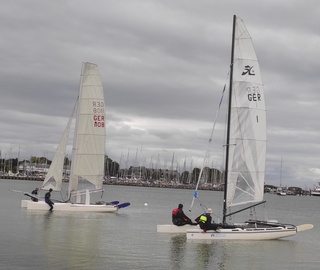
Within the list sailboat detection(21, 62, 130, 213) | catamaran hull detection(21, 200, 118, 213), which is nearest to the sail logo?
sailboat detection(21, 62, 130, 213)

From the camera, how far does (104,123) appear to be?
42312 mm

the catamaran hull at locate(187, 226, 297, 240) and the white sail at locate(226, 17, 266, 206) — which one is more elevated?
the white sail at locate(226, 17, 266, 206)

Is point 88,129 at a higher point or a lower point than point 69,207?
higher

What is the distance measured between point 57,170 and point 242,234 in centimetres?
1986

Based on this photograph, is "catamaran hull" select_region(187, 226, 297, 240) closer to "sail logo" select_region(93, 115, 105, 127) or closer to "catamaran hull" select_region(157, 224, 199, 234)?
"catamaran hull" select_region(157, 224, 199, 234)

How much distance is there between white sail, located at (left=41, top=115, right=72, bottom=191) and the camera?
42156 mm

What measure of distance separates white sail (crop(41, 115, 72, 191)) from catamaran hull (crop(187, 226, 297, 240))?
18364 millimetres

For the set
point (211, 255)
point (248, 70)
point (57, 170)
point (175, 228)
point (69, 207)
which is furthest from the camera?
point (57, 170)

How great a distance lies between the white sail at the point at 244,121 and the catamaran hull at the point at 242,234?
5.87ft

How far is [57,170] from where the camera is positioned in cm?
4253

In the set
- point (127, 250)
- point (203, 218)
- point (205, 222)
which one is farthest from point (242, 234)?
point (127, 250)

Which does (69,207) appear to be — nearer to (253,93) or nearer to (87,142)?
(87,142)

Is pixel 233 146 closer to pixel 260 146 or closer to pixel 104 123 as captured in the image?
pixel 260 146

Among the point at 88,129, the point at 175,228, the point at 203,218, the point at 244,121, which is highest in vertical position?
the point at 88,129
